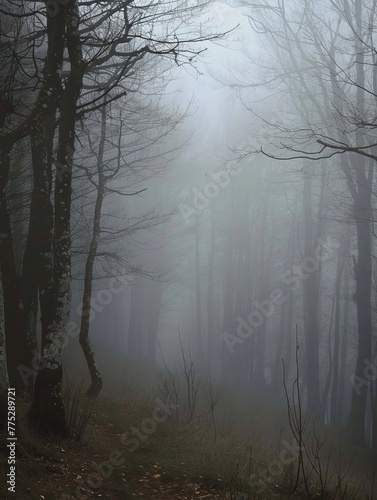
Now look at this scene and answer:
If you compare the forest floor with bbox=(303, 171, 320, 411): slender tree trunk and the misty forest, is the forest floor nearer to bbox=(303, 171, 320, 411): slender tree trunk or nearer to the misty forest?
the misty forest

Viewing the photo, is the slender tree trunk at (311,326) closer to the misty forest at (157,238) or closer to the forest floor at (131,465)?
the misty forest at (157,238)

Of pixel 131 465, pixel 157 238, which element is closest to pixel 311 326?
pixel 157 238

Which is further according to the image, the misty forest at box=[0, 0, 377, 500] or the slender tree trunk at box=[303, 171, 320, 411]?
the slender tree trunk at box=[303, 171, 320, 411]

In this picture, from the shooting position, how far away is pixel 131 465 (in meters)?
6.44

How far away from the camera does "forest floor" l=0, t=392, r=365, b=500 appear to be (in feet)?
17.3

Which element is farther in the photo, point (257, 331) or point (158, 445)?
point (257, 331)

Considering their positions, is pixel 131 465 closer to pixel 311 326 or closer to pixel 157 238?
pixel 311 326

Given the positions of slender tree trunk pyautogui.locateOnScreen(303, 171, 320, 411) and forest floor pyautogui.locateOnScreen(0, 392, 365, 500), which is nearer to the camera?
forest floor pyautogui.locateOnScreen(0, 392, 365, 500)

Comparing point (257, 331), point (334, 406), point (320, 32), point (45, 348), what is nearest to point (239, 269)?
point (257, 331)

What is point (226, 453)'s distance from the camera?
23.4 ft

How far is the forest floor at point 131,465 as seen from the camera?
526 cm

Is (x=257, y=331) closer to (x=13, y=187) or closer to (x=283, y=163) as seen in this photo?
(x=283, y=163)

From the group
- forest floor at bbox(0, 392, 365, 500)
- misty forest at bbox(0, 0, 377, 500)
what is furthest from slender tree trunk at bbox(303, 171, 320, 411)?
forest floor at bbox(0, 392, 365, 500)

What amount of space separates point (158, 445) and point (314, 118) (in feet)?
48.6
